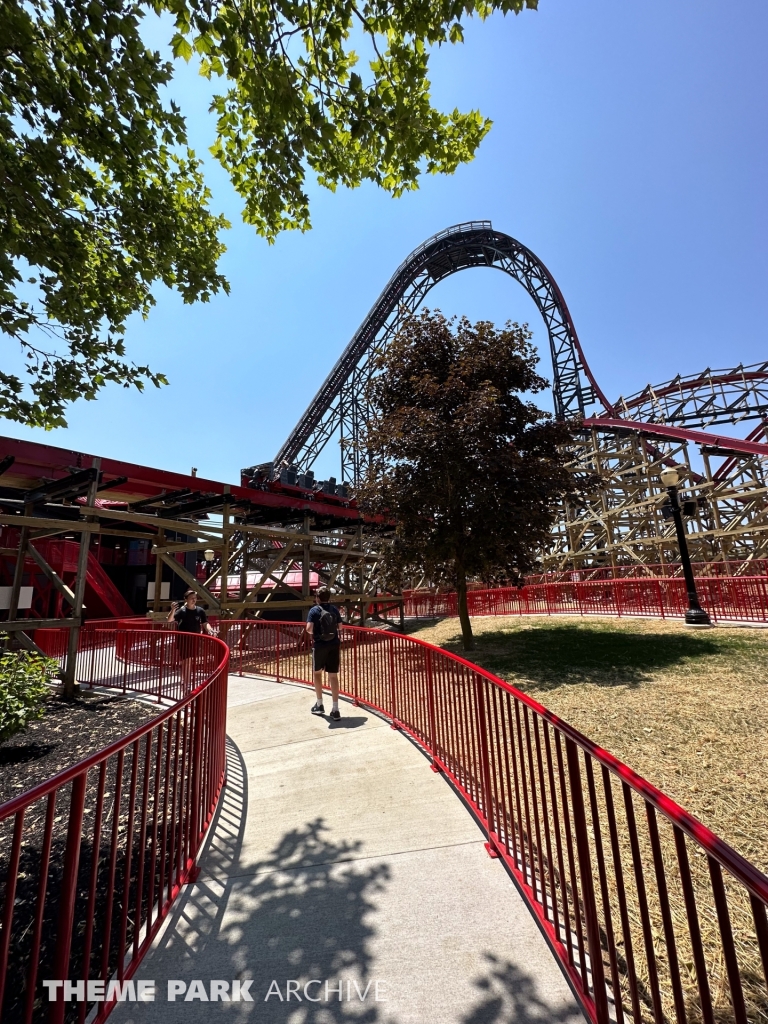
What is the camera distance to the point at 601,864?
2.00 metres

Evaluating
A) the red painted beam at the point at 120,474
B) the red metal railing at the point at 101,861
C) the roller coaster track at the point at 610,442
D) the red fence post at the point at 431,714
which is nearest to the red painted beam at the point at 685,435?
the roller coaster track at the point at 610,442

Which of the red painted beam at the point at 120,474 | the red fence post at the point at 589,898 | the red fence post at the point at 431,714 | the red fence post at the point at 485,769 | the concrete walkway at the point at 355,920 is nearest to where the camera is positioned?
the red fence post at the point at 589,898

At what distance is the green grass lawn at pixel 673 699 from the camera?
12.9ft

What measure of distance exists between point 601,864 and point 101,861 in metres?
3.55

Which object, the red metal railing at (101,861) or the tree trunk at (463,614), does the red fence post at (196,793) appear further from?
the tree trunk at (463,614)

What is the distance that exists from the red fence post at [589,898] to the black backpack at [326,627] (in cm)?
446

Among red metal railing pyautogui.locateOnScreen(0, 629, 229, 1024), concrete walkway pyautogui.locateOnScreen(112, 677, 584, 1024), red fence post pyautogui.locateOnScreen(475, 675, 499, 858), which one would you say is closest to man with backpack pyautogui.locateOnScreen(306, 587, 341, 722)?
red metal railing pyautogui.locateOnScreen(0, 629, 229, 1024)

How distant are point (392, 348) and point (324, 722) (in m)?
9.51

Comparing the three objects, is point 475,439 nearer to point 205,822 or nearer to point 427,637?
point 427,637

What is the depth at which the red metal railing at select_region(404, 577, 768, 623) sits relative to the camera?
10906mm

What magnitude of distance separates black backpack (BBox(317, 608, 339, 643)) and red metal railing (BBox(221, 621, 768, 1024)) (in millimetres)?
817

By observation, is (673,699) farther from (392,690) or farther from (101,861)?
(101,861)

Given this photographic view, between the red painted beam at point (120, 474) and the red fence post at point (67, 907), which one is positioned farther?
the red painted beam at point (120, 474)

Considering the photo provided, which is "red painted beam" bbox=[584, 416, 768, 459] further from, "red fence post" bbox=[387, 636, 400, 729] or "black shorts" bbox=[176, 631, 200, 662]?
"black shorts" bbox=[176, 631, 200, 662]
